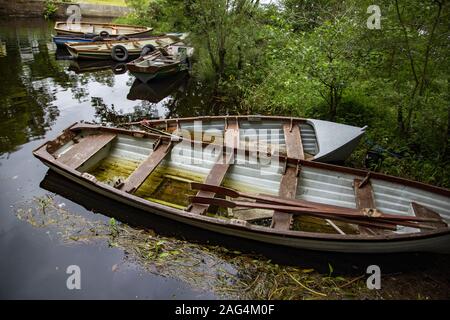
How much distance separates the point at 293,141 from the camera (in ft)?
23.9

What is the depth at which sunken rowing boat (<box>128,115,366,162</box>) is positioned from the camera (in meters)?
6.70

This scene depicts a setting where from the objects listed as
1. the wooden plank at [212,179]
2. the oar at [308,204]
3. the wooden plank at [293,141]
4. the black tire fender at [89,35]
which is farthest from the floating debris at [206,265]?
the black tire fender at [89,35]

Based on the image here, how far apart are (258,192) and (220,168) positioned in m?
0.84

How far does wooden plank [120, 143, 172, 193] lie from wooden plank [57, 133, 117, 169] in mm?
1161

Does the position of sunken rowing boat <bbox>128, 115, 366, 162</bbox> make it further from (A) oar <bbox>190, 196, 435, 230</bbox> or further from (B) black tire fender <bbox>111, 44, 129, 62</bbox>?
(B) black tire fender <bbox>111, 44, 129, 62</bbox>

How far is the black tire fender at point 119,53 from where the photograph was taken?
1627cm

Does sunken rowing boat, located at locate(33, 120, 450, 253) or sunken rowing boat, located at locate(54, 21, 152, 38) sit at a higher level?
sunken rowing boat, located at locate(54, 21, 152, 38)

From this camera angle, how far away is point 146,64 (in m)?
13.2

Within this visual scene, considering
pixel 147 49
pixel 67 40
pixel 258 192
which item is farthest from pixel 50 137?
pixel 67 40

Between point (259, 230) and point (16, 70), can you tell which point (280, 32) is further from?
point (16, 70)

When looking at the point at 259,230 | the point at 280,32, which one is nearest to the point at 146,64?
the point at 280,32

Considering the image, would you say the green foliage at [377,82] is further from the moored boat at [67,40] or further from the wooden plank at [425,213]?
the moored boat at [67,40]

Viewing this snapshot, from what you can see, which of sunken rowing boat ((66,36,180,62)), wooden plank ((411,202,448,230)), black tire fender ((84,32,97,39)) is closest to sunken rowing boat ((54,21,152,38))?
black tire fender ((84,32,97,39))

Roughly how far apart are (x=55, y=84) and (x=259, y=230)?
1173cm
